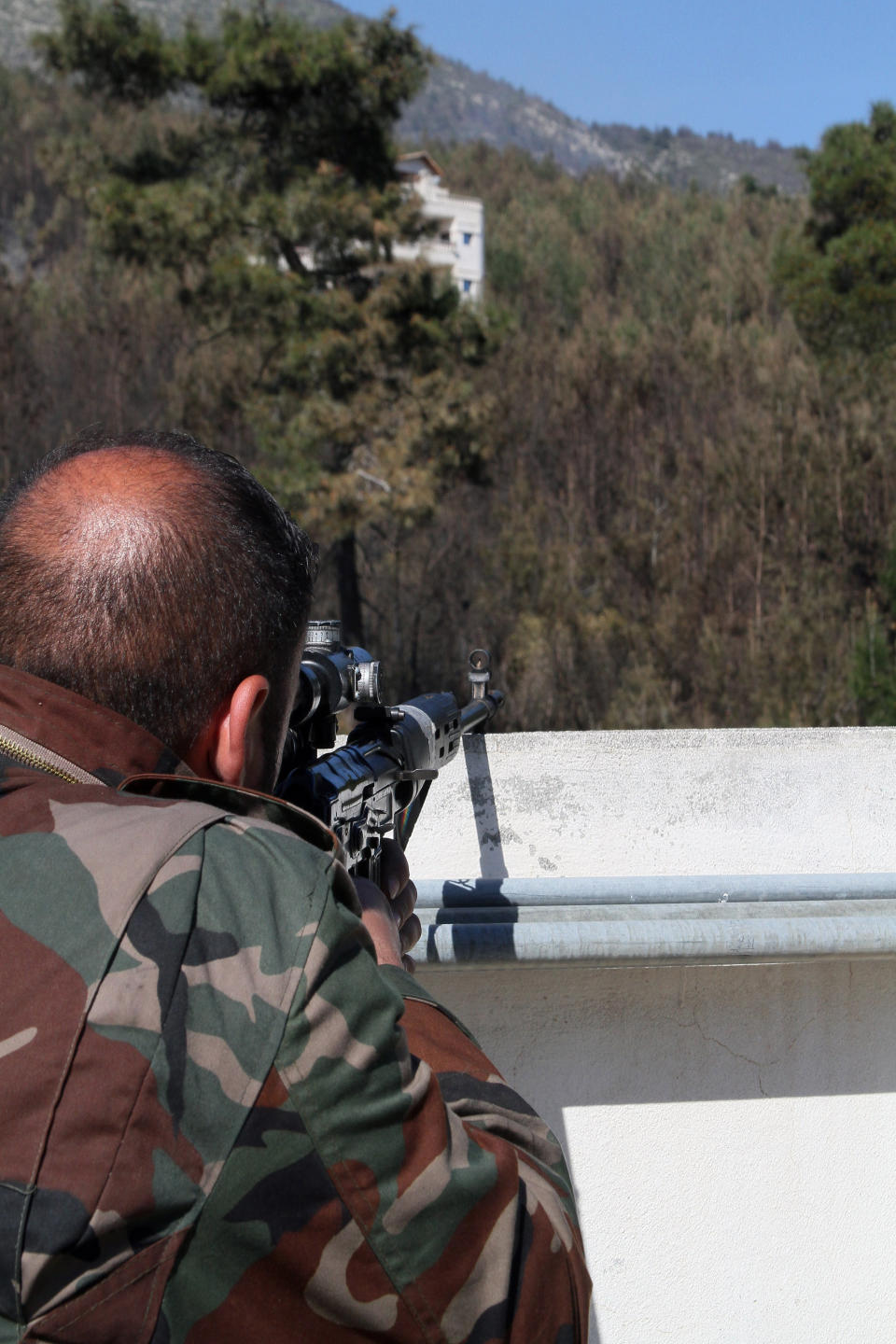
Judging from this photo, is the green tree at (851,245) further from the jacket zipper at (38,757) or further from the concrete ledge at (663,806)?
the jacket zipper at (38,757)

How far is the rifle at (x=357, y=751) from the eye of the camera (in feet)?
4.05

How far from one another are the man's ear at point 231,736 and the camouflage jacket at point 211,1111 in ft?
0.41

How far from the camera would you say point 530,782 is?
1.93 metres

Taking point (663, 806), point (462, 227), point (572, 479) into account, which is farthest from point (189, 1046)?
point (462, 227)

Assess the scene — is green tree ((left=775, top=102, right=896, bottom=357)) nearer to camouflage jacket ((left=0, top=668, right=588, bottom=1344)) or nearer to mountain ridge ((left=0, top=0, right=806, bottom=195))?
camouflage jacket ((left=0, top=668, right=588, bottom=1344))

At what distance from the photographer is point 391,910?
1174 mm

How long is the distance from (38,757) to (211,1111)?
271 millimetres

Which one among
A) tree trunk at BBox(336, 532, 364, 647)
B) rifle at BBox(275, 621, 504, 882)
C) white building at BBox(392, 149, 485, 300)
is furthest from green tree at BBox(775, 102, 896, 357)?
rifle at BBox(275, 621, 504, 882)

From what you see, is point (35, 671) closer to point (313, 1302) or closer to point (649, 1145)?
point (313, 1302)

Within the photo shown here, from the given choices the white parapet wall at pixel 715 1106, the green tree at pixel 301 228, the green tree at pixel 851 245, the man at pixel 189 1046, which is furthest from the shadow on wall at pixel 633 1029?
the green tree at pixel 851 245

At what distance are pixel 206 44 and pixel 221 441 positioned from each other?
16.5ft

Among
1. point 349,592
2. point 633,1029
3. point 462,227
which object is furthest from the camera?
point 462,227

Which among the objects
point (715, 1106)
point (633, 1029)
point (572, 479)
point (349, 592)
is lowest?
point (349, 592)

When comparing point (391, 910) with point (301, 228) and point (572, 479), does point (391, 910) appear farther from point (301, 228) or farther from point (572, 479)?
point (572, 479)
